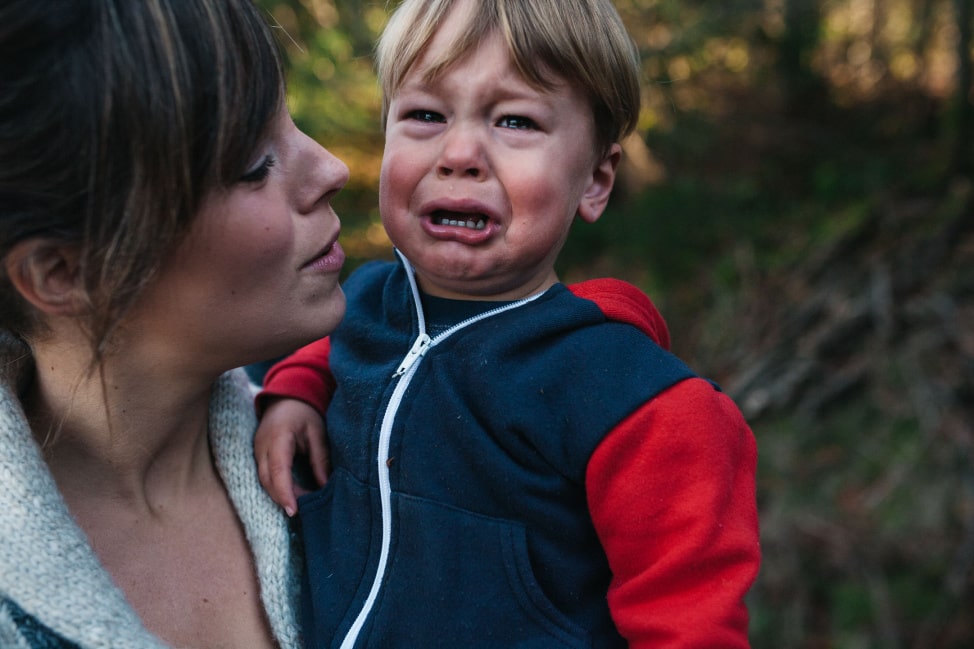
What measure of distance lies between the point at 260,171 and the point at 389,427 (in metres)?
0.47

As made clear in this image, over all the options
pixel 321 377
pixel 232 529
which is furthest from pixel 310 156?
pixel 232 529

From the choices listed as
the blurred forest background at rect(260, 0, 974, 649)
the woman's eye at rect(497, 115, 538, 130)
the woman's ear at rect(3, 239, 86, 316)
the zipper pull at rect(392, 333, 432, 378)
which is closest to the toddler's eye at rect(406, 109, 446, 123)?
the woman's eye at rect(497, 115, 538, 130)

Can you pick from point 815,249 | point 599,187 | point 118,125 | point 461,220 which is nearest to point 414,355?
point 461,220

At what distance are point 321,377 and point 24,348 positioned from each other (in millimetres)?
570

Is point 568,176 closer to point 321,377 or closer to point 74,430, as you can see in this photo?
point 321,377

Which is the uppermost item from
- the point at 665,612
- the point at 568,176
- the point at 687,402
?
the point at 568,176

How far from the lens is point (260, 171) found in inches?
59.5

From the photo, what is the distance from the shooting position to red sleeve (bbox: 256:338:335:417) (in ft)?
6.19

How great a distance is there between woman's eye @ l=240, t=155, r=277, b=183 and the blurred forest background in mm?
1803

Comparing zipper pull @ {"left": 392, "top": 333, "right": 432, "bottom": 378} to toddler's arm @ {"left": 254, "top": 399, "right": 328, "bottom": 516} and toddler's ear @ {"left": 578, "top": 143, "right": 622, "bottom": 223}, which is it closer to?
toddler's arm @ {"left": 254, "top": 399, "right": 328, "bottom": 516}

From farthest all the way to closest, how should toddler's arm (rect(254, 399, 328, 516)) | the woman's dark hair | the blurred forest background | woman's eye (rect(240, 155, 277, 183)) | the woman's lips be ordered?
the blurred forest background → toddler's arm (rect(254, 399, 328, 516)) → the woman's lips → woman's eye (rect(240, 155, 277, 183)) → the woman's dark hair

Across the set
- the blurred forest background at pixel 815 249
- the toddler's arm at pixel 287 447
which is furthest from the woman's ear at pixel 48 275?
the blurred forest background at pixel 815 249

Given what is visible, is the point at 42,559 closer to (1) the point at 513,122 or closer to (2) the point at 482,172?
(2) the point at 482,172

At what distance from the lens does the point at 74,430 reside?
1581 millimetres
